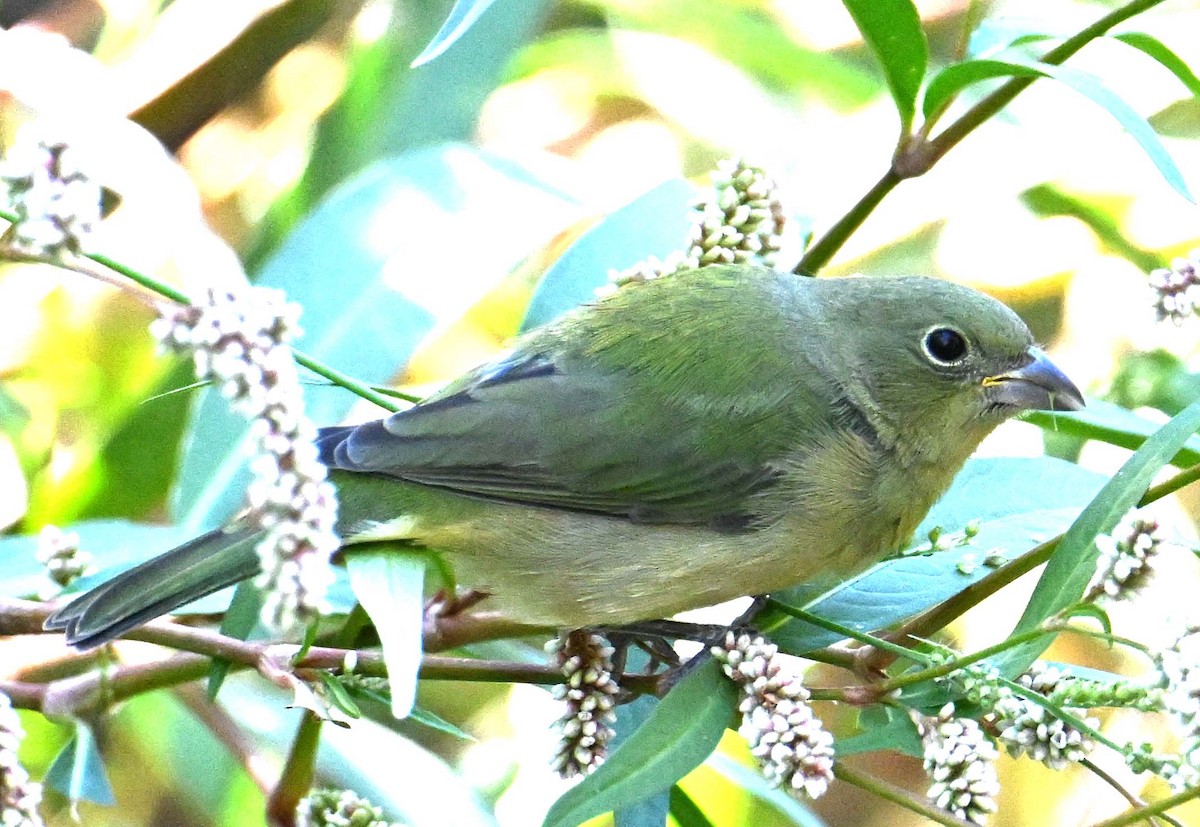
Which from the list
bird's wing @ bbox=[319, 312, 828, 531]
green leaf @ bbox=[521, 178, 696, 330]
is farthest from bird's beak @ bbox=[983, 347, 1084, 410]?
green leaf @ bbox=[521, 178, 696, 330]

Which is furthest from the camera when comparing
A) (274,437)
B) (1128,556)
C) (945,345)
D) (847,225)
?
(945,345)

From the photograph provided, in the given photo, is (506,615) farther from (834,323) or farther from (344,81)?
(344,81)

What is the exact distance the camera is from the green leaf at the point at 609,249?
3115 mm

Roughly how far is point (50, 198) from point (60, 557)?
108 centimetres

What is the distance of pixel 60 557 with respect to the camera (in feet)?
7.68

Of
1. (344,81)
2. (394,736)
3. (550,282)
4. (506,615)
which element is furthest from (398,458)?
(344,81)

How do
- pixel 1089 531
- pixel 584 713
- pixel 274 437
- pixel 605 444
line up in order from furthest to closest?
pixel 605 444, pixel 584 713, pixel 1089 531, pixel 274 437

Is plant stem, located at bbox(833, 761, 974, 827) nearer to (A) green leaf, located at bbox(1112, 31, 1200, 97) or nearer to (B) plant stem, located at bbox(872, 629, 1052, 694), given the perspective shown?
(B) plant stem, located at bbox(872, 629, 1052, 694)

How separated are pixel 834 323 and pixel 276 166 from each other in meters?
2.38

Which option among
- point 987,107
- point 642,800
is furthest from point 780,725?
point 987,107

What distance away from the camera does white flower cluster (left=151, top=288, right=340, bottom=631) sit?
4.06ft

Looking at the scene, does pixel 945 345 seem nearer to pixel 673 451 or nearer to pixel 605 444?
pixel 673 451

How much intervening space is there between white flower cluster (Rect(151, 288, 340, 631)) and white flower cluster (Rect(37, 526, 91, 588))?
1.15 metres

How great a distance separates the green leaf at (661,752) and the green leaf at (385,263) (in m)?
1.48
